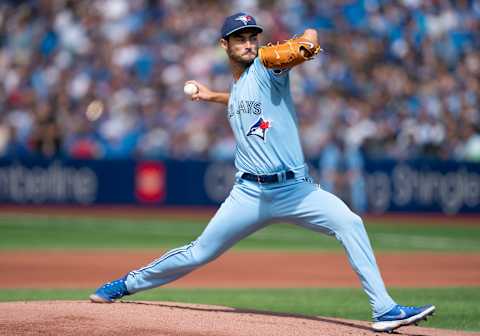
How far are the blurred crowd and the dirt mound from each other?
47.3 feet

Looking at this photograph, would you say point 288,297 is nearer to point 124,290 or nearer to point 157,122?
point 124,290

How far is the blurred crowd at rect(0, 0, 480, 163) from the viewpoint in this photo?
22.0 meters

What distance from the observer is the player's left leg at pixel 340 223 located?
6949 mm

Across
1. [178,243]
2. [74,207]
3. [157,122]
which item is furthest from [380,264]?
[74,207]

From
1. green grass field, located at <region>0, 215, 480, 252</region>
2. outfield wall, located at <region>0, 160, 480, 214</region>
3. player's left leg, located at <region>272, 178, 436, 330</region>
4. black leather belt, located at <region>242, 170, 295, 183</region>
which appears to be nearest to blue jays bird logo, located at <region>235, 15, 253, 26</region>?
black leather belt, located at <region>242, 170, 295, 183</region>

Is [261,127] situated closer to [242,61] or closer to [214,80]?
[242,61]

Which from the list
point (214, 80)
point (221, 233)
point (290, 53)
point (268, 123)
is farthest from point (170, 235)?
point (290, 53)

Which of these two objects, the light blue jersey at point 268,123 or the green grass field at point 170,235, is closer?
the light blue jersey at point 268,123

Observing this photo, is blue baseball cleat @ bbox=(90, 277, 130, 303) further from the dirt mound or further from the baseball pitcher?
the baseball pitcher

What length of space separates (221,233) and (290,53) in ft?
4.78

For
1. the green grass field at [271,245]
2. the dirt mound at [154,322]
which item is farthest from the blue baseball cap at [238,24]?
the green grass field at [271,245]

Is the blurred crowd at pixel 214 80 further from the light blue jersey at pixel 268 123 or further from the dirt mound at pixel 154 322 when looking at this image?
the light blue jersey at pixel 268 123

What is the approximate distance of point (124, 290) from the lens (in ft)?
25.3

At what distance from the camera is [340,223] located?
7.01m
